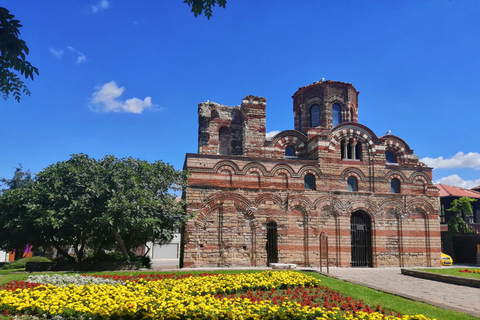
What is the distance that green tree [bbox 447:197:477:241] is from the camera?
2554 centimetres

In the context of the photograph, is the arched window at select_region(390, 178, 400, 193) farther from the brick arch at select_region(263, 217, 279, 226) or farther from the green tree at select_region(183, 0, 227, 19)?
the green tree at select_region(183, 0, 227, 19)

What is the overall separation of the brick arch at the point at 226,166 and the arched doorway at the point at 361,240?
7.19m

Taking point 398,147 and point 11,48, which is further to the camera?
point 398,147

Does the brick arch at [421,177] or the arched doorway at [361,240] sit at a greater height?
the brick arch at [421,177]

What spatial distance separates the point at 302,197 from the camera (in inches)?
754

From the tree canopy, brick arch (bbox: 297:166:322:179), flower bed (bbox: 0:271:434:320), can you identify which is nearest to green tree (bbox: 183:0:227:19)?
flower bed (bbox: 0:271:434:320)

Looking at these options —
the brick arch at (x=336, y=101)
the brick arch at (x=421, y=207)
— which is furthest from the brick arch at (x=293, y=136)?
the brick arch at (x=421, y=207)

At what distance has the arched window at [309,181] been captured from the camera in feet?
65.0

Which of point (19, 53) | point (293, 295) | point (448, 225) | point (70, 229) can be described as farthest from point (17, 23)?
point (448, 225)

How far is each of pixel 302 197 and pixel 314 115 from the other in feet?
24.8

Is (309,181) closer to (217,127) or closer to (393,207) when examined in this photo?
(393,207)

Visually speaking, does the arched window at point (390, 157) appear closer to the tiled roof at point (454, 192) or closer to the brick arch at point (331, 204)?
the brick arch at point (331, 204)

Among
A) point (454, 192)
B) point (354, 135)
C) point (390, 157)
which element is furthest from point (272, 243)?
point (454, 192)

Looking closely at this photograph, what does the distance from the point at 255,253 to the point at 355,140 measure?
890 centimetres
